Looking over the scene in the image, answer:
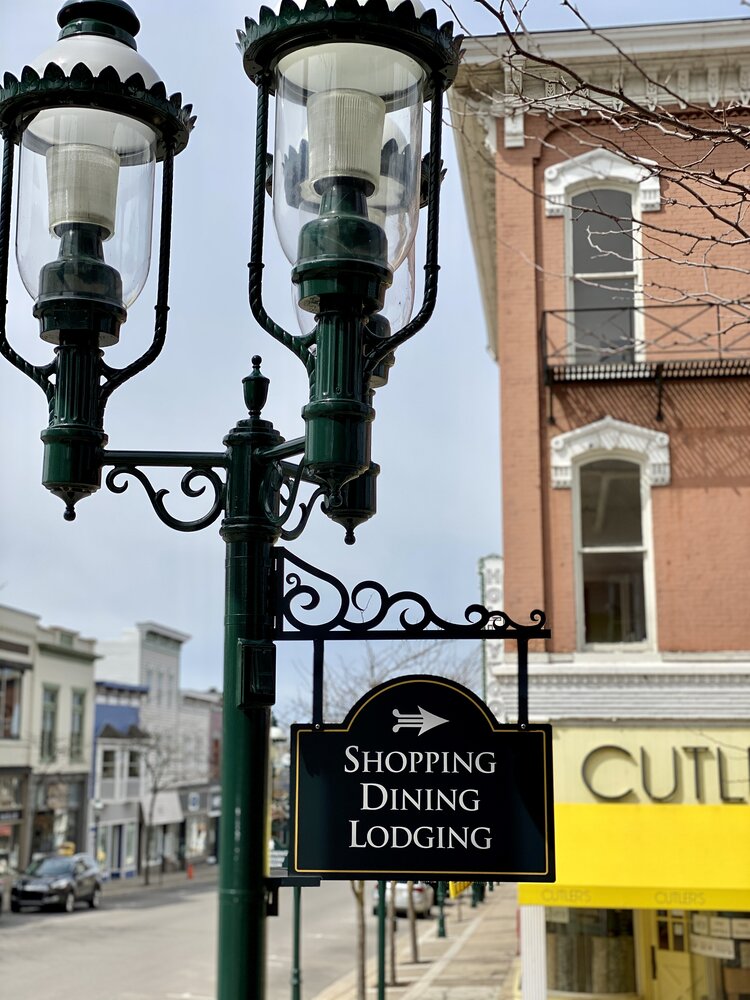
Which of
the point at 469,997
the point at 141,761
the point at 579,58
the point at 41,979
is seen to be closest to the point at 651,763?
the point at 469,997

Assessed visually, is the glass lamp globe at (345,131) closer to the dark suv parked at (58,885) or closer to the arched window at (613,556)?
the arched window at (613,556)

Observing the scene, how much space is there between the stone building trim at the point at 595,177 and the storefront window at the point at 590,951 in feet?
27.5

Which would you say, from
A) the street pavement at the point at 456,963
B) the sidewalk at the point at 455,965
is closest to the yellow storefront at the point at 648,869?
the street pavement at the point at 456,963

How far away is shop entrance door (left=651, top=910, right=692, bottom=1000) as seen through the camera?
43.7 feet

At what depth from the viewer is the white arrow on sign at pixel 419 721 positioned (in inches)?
131

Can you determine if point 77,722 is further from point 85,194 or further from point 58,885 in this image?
point 85,194

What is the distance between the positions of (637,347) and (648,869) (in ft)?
19.5

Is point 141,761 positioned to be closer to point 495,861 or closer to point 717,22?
point 717,22

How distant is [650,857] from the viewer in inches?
501

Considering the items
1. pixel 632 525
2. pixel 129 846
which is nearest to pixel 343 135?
pixel 632 525

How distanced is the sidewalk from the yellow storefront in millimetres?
4331

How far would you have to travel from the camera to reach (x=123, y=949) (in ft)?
84.3

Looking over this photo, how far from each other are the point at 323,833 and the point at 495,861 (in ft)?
1.56

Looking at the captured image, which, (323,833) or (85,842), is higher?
(323,833)
